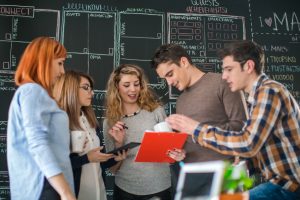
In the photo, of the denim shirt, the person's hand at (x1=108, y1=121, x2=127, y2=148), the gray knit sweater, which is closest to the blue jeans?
the denim shirt

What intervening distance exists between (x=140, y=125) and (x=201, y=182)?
145 cm

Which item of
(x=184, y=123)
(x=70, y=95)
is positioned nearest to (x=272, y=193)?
(x=184, y=123)

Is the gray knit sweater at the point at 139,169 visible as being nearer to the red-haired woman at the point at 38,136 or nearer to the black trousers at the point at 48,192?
the red-haired woman at the point at 38,136

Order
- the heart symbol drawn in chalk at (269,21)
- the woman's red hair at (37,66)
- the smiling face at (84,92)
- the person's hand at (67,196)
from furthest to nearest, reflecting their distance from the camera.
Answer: the heart symbol drawn in chalk at (269,21), the smiling face at (84,92), the woman's red hair at (37,66), the person's hand at (67,196)

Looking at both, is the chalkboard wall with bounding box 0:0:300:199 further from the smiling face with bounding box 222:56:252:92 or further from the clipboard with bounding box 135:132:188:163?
the smiling face with bounding box 222:56:252:92

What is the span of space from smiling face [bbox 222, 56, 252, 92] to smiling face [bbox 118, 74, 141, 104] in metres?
0.80

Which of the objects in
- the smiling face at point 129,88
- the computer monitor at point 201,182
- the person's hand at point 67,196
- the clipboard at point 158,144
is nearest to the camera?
the computer monitor at point 201,182

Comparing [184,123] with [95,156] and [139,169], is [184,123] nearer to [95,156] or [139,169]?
[95,156]

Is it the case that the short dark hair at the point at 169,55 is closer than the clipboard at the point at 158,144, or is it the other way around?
the clipboard at the point at 158,144

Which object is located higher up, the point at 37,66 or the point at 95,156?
the point at 37,66

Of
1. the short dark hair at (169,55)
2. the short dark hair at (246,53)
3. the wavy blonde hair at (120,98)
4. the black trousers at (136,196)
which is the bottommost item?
the black trousers at (136,196)

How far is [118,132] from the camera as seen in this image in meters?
2.31

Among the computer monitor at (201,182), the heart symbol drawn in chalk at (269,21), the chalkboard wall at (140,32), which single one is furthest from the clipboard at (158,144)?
the heart symbol drawn in chalk at (269,21)

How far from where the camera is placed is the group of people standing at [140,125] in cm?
146
